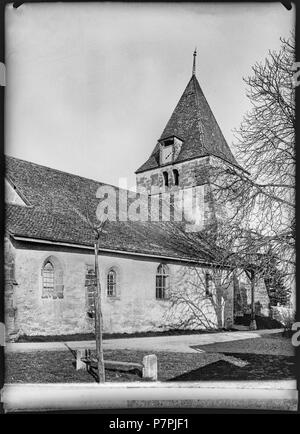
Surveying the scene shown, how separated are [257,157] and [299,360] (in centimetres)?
450

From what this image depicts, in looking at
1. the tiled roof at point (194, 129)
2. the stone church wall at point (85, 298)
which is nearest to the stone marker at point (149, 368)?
the stone church wall at point (85, 298)

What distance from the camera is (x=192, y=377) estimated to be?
8.02m

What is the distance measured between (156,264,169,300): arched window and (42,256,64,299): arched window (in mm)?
4587

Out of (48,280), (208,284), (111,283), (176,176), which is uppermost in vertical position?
(176,176)

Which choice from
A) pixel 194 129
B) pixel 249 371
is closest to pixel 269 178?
pixel 249 371

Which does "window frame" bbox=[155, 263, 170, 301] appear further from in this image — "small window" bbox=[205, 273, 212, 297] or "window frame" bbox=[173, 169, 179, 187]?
"window frame" bbox=[173, 169, 179, 187]

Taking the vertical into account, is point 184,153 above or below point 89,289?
above

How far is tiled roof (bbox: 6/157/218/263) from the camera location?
42.5 ft

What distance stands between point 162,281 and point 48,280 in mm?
5302

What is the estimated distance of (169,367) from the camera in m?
8.73

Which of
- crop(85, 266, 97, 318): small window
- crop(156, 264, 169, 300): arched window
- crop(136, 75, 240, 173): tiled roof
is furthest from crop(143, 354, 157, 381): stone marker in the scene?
crop(136, 75, 240, 173): tiled roof

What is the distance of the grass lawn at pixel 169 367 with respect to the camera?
25.1ft

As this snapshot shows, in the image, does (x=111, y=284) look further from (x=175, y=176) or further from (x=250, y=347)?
(x=175, y=176)
